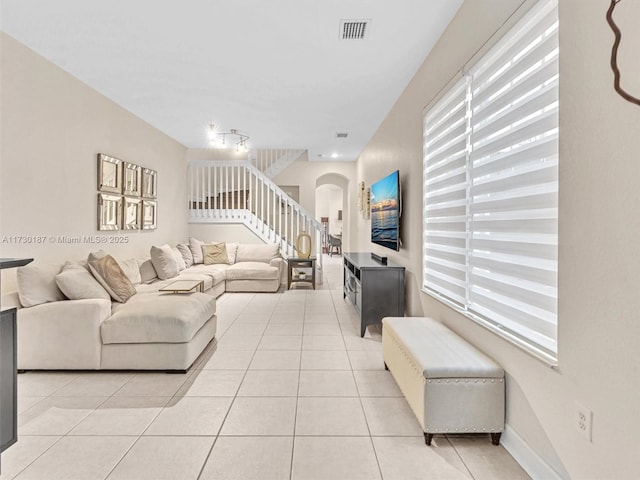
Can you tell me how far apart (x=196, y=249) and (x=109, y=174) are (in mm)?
2575

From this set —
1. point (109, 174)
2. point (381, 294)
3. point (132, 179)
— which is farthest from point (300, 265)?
point (109, 174)

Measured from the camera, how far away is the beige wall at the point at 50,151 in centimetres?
296

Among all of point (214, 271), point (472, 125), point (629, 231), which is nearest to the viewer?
point (629, 231)

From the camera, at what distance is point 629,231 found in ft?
3.92

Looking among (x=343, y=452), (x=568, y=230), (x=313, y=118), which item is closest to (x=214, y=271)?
(x=313, y=118)

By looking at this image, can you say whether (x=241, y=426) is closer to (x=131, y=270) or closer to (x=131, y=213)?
(x=131, y=270)

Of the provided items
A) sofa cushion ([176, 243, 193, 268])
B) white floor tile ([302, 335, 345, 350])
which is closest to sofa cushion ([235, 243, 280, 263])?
sofa cushion ([176, 243, 193, 268])

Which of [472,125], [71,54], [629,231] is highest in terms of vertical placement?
[71,54]

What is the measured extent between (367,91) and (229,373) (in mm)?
3343

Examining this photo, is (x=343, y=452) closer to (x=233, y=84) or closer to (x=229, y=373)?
(x=229, y=373)

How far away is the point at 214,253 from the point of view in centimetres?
665

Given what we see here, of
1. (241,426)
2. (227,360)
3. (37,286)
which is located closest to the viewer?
Result: (241,426)

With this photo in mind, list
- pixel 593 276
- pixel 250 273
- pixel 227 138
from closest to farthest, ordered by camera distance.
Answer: pixel 593 276 < pixel 250 273 < pixel 227 138

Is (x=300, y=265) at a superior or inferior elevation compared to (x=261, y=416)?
superior
